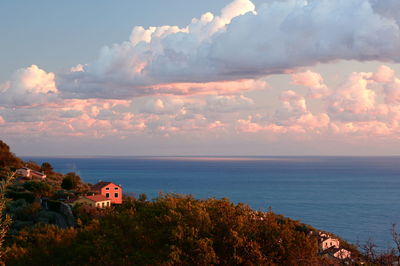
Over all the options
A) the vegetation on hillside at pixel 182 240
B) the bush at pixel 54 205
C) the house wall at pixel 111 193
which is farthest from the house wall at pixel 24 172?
the vegetation on hillside at pixel 182 240

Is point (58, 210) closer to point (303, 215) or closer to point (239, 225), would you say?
point (239, 225)

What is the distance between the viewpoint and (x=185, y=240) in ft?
64.2

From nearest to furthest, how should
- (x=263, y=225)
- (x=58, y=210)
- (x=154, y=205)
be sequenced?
(x=263, y=225), (x=154, y=205), (x=58, y=210)

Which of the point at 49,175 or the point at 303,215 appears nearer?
the point at 49,175

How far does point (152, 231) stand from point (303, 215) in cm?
10157

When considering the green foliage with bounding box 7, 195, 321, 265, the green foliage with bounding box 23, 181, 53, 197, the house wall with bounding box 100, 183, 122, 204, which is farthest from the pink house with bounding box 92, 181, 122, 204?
the green foliage with bounding box 7, 195, 321, 265

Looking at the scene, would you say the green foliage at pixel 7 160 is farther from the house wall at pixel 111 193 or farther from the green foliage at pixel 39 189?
the green foliage at pixel 39 189

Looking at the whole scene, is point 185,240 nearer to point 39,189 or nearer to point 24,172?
point 39,189

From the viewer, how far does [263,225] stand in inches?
818

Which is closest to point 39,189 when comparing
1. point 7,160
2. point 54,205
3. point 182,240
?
point 54,205

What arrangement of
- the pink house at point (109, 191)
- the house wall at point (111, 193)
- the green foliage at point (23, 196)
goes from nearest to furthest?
1. the green foliage at point (23, 196)
2. the pink house at point (109, 191)
3. the house wall at point (111, 193)

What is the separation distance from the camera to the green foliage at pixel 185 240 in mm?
19359

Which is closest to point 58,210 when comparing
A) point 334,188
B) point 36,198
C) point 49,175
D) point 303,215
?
point 36,198

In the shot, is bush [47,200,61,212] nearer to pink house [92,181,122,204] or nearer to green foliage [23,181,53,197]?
green foliage [23,181,53,197]
